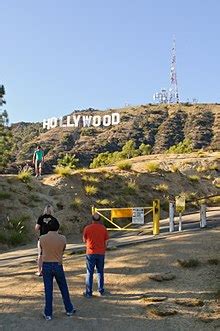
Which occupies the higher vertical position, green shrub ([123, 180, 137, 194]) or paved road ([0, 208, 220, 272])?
green shrub ([123, 180, 137, 194])

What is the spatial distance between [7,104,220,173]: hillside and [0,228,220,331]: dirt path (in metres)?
70.2

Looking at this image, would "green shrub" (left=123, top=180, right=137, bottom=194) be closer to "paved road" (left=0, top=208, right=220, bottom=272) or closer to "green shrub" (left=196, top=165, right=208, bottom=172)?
"paved road" (left=0, top=208, right=220, bottom=272)

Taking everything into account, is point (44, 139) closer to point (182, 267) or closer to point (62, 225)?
point (62, 225)

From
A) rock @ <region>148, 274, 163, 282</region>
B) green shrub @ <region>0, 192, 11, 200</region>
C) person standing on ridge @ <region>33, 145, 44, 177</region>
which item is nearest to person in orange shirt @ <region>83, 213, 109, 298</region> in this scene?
rock @ <region>148, 274, 163, 282</region>

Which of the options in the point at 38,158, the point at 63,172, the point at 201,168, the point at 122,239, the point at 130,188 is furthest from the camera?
the point at 201,168

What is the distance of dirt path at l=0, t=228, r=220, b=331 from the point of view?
907cm

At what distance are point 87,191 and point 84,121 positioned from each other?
100531mm

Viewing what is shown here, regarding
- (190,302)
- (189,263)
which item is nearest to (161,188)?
(189,263)

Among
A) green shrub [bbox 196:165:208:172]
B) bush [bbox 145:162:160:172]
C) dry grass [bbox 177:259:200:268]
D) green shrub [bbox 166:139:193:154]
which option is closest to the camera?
dry grass [bbox 177:259:200:268]

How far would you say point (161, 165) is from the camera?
1347 inches

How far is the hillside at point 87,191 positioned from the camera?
21609 millimetres

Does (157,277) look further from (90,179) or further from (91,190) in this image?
(90,179)

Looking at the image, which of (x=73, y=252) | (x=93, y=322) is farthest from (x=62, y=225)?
(x=93, y=322)

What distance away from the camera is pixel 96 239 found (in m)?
10.4
